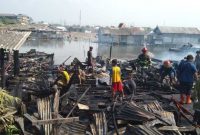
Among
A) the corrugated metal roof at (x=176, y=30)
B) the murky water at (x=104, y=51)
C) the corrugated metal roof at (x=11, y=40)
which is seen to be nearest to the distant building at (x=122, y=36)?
the murky water at (x=104, y=51)

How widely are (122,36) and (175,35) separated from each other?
1260 centimetres

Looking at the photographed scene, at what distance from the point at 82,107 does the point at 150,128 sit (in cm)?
262

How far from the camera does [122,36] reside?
278ft

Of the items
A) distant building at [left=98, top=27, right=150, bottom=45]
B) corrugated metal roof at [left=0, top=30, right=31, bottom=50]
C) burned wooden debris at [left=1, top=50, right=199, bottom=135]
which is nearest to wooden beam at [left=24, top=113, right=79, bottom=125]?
burned wooden debris at [left=1, top=50, right=199, bottom=135]

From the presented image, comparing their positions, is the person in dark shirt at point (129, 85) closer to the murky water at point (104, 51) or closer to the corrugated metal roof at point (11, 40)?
the corrugated metal roof at point (11, 40)

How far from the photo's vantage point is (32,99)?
40.6 ft

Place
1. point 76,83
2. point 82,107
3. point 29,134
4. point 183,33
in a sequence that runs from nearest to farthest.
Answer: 1. point 29,134
2. point 82,107
3. point 76,83
4. point 183,33

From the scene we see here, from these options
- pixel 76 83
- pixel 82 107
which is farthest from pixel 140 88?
pixel 82 107

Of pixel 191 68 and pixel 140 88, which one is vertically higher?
pixel 191 68

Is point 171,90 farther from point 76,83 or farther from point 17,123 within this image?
point 17,123

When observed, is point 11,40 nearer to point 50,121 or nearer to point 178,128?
point 50,121

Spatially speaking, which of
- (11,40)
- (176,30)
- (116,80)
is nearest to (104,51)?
(176,30)

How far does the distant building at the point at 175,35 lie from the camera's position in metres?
82.9

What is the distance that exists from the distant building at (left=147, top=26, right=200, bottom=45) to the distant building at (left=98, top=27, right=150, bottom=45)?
3714mm
